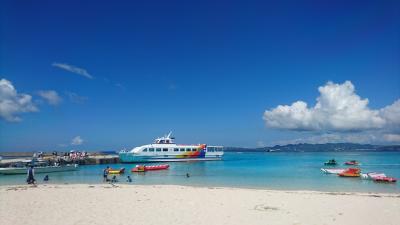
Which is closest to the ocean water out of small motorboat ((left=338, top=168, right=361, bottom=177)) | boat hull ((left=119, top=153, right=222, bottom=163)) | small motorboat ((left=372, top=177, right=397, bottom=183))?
small motorboat ((left=372, top=177, right=397, bottom=183))

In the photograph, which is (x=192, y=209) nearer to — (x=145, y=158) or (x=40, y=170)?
(x=40, y=170)

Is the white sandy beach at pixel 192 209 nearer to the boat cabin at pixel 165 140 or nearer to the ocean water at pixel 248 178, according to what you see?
the ocean water at pixel 248 178

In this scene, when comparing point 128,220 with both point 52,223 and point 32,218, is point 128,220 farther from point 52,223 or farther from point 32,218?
point 32,218

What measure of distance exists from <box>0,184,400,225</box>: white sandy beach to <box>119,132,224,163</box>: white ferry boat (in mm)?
45080

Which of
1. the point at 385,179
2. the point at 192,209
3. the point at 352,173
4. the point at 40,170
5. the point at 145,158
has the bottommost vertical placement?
the point at 385,179

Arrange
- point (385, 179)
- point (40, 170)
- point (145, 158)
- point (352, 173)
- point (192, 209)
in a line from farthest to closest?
point (145, 158) → point (40, 170) → point (352, 173) → point (385, 179) → point (192, 209)

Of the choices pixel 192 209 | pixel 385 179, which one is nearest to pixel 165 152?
pixel 385 179

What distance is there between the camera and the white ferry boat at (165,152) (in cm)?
6019

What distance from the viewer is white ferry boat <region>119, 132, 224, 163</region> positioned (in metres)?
60.2

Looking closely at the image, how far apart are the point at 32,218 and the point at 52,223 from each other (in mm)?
1116

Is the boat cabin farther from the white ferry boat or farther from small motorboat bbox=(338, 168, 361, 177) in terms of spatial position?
small motorboat bbox=(338, 168, 361, 177)

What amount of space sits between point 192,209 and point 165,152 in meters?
51.1

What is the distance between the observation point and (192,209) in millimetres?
11680

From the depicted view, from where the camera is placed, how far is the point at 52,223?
368 inches
